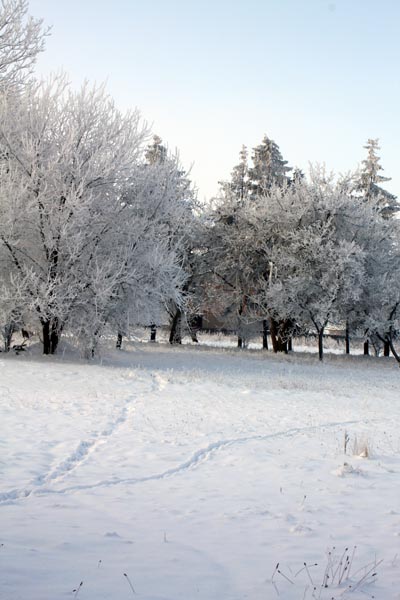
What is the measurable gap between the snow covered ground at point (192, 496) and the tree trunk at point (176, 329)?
2258cm

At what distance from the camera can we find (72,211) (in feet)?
66.9

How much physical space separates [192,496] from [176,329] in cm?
3218

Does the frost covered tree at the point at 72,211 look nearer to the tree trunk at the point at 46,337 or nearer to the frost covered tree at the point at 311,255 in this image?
the tree trunk at the point at 46,337

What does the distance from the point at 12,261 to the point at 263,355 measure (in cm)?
1575

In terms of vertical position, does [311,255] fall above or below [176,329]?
above

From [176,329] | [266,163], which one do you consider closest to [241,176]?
[266,163]

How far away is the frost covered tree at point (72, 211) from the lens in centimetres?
2005

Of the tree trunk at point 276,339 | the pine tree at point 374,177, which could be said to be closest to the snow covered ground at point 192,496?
the tree trunk at point 276,339

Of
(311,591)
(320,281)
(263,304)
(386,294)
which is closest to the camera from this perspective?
(311,591)

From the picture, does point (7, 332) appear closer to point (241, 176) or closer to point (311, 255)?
point (311, 255)

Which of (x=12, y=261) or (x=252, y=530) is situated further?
(x=12, y=261)

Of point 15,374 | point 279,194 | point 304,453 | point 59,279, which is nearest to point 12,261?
point 59,279

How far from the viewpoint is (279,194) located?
3347 centimetres

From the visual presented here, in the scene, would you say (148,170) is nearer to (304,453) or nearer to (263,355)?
(263,355)
